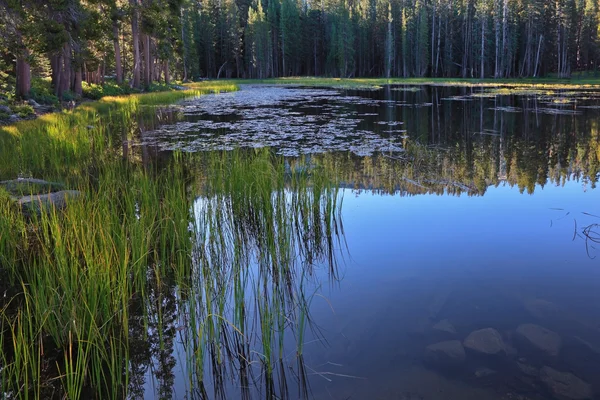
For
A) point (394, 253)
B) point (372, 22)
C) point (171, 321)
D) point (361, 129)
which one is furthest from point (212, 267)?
point (372, 22)

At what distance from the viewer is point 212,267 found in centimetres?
503

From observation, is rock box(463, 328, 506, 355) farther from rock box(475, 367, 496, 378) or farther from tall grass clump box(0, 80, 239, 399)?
tall grass clump box(0, 80, 239, 399)

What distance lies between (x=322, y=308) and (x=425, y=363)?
3.88 feet

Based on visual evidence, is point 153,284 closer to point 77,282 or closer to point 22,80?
point 77,282

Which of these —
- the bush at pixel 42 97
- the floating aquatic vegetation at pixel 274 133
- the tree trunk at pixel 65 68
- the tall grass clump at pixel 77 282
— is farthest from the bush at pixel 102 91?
the tall grass clump at pixel 77 282

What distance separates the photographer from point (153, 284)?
474 cm

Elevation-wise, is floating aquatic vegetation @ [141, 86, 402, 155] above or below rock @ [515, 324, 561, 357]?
above

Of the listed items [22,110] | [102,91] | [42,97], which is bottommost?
[22,110]

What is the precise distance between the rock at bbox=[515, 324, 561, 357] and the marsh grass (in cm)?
183

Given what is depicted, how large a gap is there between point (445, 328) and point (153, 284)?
285 centimetres

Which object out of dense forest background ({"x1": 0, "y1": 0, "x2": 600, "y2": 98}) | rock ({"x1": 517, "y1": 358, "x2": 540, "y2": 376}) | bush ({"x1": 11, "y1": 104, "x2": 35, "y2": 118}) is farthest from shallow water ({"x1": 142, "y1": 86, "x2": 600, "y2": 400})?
dense forest background ({"x1": 0, "y1": 0, "x2": 600, "y2": 98})

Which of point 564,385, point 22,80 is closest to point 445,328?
point 564,385

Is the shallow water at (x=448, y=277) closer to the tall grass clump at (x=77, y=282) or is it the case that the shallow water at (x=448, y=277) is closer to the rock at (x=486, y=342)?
the rock at (x=486, y=342)

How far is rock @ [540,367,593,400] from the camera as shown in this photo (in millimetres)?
3191
